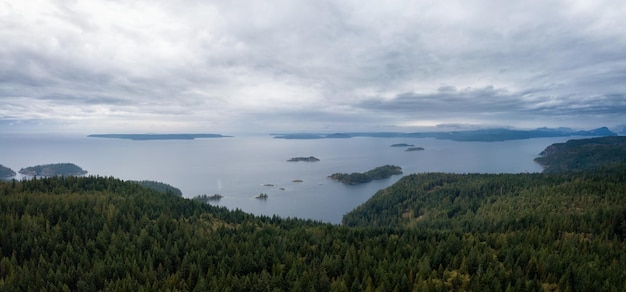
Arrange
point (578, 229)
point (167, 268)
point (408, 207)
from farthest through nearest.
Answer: point (408, 207) → point (578, 229) → point (167, 268)

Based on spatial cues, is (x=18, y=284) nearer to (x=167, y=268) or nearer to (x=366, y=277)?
(x=167, y=268)

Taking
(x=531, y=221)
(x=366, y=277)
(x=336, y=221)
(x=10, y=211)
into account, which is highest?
(x=10, y=211)

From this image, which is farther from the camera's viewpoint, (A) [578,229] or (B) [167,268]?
(A) [578,229]

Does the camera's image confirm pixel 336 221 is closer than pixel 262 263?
No

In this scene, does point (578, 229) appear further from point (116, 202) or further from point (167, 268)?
point (116, 202)

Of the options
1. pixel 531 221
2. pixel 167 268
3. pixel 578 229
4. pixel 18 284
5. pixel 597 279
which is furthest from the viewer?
pixel 531 221

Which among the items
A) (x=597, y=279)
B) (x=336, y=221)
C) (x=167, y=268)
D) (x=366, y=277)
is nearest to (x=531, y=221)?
(x=597, y=279)

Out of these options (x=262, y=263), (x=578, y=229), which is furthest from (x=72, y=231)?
(x=578, y=229)

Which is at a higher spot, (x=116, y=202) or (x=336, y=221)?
(x=116, y=202)

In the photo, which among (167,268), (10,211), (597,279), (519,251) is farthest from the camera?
(10,211)
